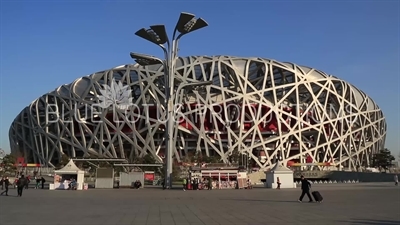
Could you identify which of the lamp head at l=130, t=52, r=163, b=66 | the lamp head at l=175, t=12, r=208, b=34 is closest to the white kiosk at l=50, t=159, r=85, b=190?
the lamp head at l=130, t=52, r=163, b=66

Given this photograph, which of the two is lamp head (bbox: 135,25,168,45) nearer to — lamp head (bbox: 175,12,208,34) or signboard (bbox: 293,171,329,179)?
lamp head (bbox: 175,12,208,34)

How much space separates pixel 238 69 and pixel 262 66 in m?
4.20

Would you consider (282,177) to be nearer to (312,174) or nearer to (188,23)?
(188,23)

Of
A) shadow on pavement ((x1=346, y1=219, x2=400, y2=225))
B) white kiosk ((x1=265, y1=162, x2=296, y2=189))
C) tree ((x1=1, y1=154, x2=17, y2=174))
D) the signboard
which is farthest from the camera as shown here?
tree ((x1=1, y1=154, x2=17, y2=174))

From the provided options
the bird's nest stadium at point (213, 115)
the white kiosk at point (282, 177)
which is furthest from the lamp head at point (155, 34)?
the bird's nest stadium at point (213, 115)

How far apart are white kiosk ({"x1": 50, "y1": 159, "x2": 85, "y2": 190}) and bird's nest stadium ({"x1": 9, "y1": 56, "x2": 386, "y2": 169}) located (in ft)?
78.0

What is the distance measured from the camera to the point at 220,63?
60656 mm

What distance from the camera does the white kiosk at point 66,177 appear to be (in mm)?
31688

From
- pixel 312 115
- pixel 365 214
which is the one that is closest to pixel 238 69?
pixel 312 115

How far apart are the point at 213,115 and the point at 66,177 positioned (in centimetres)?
2817

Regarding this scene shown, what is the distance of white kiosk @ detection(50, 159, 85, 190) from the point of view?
3169 cm

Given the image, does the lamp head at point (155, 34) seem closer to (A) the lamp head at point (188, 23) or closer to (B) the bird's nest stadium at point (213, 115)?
(A) the lamp head at point (188, 23)

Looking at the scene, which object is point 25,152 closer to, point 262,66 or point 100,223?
point 262,66

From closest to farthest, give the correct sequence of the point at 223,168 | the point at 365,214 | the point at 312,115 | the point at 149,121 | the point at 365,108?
the point at 365,214
the point at 223,168
the point at 149,121
the point at 312,115
the point at 365,108
